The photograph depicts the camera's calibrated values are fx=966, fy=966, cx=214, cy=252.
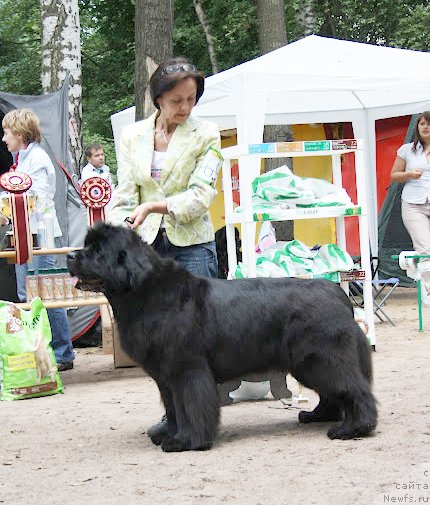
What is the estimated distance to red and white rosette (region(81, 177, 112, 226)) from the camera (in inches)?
269

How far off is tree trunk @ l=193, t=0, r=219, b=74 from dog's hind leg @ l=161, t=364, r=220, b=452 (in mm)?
17747

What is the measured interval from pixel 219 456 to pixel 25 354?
2.40 meters

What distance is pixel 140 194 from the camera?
191 inches

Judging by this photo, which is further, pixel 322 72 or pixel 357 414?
pixel 322 72

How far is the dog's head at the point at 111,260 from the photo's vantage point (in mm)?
4238

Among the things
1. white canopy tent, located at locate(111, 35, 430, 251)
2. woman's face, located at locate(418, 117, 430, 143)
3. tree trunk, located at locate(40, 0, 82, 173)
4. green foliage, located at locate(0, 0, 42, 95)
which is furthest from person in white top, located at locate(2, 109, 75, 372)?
green foliage, located at locate(0, 0, 42, 95)

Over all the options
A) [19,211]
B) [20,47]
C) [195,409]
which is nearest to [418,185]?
[19,211]

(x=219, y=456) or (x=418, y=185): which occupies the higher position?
(x=418, y=185)

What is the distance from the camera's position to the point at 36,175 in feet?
24.3

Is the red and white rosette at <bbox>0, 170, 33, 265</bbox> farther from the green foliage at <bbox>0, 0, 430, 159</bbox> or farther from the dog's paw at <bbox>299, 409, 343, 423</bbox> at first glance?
the green foliage at <bbox>0, 0, 430, 159</bbox>

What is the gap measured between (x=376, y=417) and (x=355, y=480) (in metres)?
0.86

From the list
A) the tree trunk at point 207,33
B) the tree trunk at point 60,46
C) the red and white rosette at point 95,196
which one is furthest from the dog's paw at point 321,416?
the tree trunk at point 207,33

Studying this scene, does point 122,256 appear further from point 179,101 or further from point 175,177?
point 179,101

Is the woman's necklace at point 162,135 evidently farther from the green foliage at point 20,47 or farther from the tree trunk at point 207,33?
the green foliage at point 20,47
